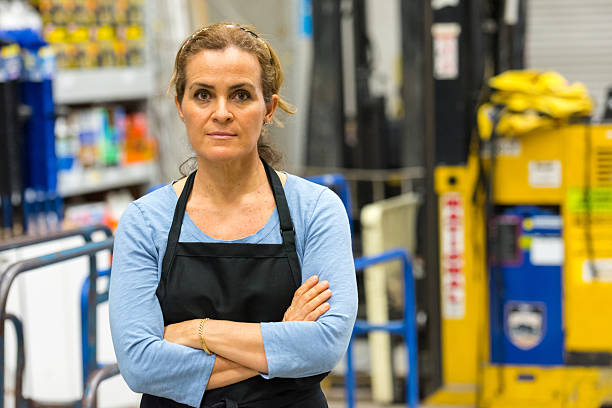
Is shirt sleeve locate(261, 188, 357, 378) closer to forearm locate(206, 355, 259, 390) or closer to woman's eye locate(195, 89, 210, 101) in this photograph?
forearm locate(206, 355, 259, 390)

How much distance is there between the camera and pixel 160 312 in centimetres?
214

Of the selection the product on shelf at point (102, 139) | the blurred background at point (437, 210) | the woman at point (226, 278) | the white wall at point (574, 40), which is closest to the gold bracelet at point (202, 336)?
the woman at point (226, 278)

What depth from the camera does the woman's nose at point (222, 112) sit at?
6.84 ft

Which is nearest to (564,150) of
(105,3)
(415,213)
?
(415,213)

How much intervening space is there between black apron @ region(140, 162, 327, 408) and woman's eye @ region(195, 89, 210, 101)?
0.26 metres

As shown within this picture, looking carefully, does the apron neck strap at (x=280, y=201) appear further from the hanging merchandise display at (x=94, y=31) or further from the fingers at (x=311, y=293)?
the hanging merchandise display at (x=94, y=31)

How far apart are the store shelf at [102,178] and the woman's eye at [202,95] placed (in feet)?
11.9

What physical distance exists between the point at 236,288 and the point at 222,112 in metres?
0.40

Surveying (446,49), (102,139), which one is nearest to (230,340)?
(446,49)

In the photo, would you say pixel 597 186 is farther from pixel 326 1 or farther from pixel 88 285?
pixel 88 285

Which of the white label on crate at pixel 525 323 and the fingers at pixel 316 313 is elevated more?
the fingers at pixel 316 313

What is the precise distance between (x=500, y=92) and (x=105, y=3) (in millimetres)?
2863

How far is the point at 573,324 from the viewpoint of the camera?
501 cm

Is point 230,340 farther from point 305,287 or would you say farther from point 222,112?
point 222,112
